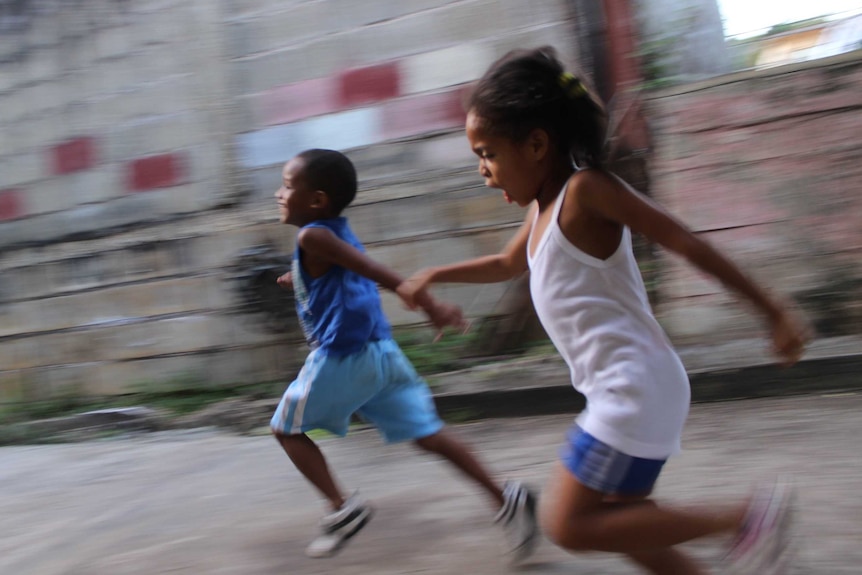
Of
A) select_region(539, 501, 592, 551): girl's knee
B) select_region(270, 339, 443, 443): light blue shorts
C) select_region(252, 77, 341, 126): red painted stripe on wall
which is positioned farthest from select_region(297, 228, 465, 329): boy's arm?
select_region(252, 77, 341, 126): red painted stripe on wall

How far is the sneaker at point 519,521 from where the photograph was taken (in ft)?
7.57

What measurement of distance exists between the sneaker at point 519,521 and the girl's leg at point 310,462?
53 centimetres

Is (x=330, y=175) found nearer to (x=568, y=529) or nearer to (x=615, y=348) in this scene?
(x=615, y=348)

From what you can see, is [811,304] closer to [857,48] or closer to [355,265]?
[857,48]

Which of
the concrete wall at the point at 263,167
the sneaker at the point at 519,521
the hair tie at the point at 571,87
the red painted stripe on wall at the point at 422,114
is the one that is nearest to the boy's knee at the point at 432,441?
the sneaker at the point at 519,521

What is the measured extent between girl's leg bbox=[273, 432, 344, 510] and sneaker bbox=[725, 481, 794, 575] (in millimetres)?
1191

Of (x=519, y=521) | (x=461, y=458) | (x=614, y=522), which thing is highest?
(x=614, y=522)

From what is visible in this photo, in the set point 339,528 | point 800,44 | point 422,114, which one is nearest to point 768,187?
point 800,44

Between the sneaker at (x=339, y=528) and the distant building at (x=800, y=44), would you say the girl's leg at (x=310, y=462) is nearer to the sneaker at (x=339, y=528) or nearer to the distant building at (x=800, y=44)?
the sneaker at (x=339, y=528)

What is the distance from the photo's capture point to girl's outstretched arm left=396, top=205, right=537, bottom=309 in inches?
85.3

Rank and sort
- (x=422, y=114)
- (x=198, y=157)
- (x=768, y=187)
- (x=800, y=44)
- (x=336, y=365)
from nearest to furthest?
(x=336, y=365), (x=768, y=187), (x=800, y=44), (x=422, y=114), (x=198, y=157)

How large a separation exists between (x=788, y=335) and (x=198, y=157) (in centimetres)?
399

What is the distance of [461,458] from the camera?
249cm

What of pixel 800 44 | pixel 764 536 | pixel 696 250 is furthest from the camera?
pixel 800 44
